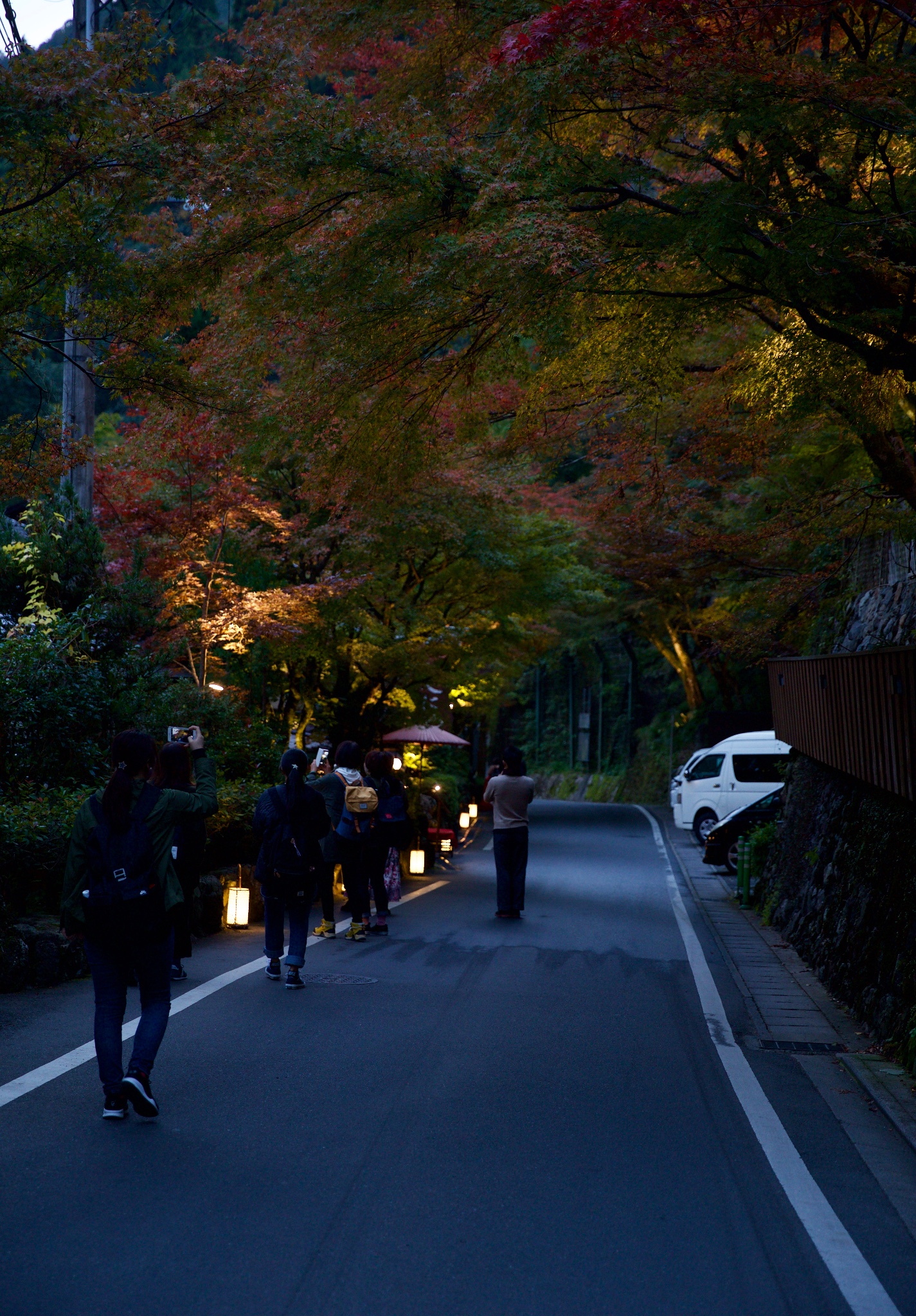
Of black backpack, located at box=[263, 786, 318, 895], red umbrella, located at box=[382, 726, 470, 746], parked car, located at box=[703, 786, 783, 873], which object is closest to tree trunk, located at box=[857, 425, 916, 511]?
black backpack, located at box=[263, 786, 318, 895]

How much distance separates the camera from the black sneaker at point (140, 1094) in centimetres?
498

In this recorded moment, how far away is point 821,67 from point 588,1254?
6.65m

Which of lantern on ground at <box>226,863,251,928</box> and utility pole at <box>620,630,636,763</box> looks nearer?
lantern on ground at <box>226,863,251,928</box>

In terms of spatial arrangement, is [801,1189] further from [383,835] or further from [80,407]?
[80,407]

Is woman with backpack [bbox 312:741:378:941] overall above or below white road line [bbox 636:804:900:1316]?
above

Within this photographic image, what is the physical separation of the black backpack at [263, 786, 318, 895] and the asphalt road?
0.79 meters

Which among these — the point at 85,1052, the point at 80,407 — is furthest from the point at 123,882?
the point at 80,407

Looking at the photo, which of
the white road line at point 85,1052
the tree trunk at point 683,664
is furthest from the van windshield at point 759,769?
the white road line at point 85,1052

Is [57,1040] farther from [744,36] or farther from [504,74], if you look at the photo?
[744,36]

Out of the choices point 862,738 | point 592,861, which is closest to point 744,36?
point 862,738

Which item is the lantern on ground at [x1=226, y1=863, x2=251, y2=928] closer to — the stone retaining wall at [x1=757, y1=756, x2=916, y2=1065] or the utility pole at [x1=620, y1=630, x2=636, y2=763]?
the stone retaining wall at [x1=757, y1=756, x2=916, y2=1065]

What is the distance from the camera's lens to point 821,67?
6824 mm

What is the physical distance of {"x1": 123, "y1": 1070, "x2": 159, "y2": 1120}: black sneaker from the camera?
4.98 meters

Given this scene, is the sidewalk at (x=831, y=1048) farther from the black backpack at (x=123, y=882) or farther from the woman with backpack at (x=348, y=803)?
the woman with backpack at (x=348, y=803)
